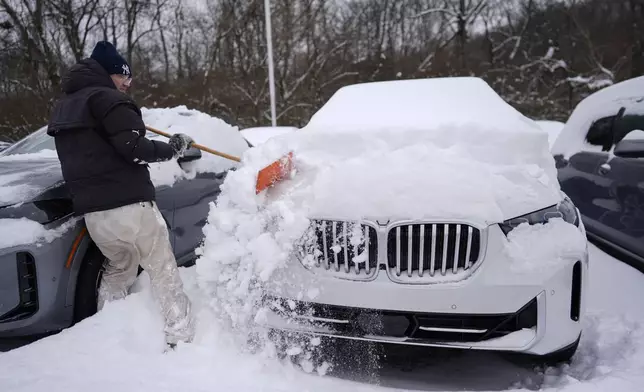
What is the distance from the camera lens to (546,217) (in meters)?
2.36

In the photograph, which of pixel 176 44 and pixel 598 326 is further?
pixel 176 44

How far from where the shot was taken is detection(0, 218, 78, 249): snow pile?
2477mm

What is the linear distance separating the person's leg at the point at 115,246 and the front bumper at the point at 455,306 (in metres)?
0.96

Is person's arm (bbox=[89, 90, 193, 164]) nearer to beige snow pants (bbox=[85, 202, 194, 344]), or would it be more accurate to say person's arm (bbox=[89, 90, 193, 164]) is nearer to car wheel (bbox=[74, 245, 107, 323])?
beige snow pants (bbox=[85, 202, 194, 344])

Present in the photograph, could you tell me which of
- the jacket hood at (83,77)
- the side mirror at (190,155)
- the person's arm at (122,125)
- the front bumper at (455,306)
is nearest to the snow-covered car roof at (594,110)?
the front bumper at (455,306)

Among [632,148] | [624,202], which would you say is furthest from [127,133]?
[624,202]

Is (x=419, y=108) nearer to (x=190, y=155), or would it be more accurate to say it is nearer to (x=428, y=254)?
(x=428, y=254)

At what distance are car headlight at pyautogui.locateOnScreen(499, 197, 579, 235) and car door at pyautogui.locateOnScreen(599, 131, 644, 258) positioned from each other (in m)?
1.20

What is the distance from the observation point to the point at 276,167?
258cm

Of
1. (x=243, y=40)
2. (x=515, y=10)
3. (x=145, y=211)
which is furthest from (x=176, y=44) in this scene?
(x=145, y=211)

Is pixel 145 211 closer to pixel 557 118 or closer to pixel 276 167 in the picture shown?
pixel 276 167

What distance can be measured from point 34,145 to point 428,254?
11.3ft

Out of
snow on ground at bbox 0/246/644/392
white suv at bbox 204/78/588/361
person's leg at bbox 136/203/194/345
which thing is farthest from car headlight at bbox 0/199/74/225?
white suv at bbox 204/78/588/361

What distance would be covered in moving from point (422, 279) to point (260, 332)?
2.93 feet
